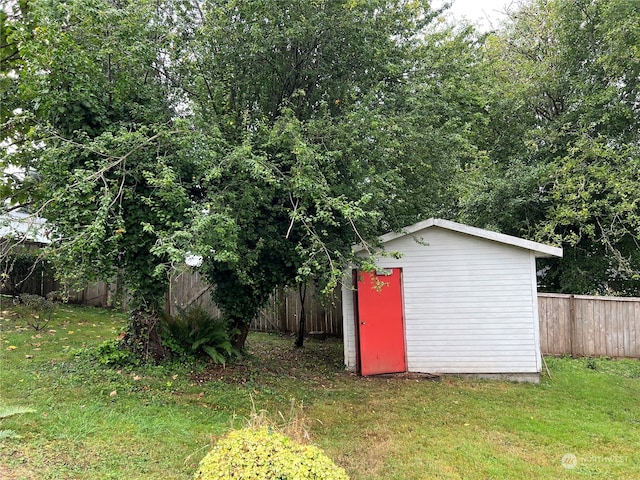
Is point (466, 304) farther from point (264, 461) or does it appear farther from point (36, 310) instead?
point (36, 310)

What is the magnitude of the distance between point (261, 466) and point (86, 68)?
471 cm

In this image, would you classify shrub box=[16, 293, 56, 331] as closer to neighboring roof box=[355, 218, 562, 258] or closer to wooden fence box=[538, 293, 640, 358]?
neighboring roof box=[355, 218, 562, 258]

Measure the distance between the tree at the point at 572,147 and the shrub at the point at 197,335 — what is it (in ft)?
21.7

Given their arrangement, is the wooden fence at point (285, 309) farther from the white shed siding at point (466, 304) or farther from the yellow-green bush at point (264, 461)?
the yellow-green bush at point (264, 461)

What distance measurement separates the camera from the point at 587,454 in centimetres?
403

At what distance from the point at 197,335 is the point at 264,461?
4519mm

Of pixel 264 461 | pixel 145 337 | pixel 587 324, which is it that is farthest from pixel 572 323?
pixel 264 461

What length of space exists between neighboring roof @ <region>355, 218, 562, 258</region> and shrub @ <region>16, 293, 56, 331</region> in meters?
6.60

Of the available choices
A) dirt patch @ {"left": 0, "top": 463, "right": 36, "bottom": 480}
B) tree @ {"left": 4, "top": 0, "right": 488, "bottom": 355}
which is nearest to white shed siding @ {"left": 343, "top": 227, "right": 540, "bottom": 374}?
tree @ {"left": 4, "top": 0, "right": 488, "bottom": 355}

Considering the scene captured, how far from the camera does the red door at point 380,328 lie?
22.6 feet

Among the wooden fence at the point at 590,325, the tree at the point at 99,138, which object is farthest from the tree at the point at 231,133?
the wooden fence at the point at 590,325

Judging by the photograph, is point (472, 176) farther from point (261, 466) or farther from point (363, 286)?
point (261, 466)

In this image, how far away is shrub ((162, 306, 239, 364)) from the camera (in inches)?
254

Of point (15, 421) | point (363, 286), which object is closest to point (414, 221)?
point (363, 286)
